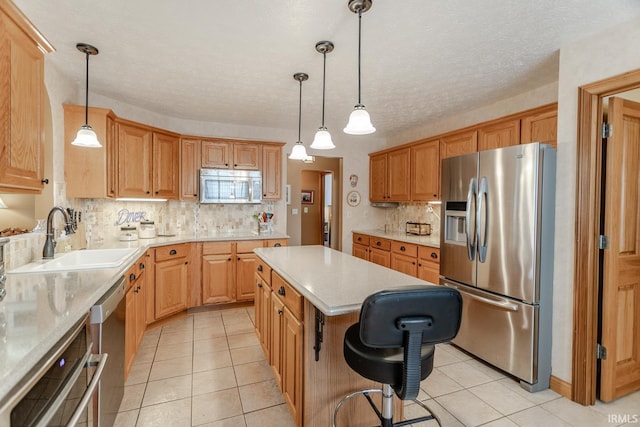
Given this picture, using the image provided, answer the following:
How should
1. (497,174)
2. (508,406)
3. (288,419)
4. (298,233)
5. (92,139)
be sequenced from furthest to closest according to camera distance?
(298,233) < (497,174) < (92,139) < (508,406) < (288,419)

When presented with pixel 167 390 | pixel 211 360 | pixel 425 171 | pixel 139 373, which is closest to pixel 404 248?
pixel 425 171

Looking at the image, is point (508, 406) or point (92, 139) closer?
point (508, 406)

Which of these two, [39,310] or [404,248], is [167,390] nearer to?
[39,310]

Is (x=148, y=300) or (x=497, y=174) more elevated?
(x=497, y=174)

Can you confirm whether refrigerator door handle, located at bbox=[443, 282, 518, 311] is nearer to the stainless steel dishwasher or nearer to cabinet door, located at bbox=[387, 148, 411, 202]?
cabinet door, located at bbox=[387, 148, 411, 202]

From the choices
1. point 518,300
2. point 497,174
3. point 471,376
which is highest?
point 497,174

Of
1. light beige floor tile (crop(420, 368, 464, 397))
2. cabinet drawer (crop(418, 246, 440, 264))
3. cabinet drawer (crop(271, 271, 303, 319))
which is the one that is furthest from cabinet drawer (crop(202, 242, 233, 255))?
light beige floor tile (crop(420, 368, 464, 397))

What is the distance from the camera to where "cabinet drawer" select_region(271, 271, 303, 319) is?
167 cm

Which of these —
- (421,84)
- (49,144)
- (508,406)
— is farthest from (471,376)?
(49,144)

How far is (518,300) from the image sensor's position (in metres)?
2.32

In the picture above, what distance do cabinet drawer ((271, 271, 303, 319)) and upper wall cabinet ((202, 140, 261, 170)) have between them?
237 centimetres

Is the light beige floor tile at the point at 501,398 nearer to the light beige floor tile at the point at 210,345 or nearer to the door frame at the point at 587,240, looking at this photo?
the door frame at the point at 587,240

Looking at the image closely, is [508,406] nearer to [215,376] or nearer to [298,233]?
[215,376]

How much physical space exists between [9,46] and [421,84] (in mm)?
2924
